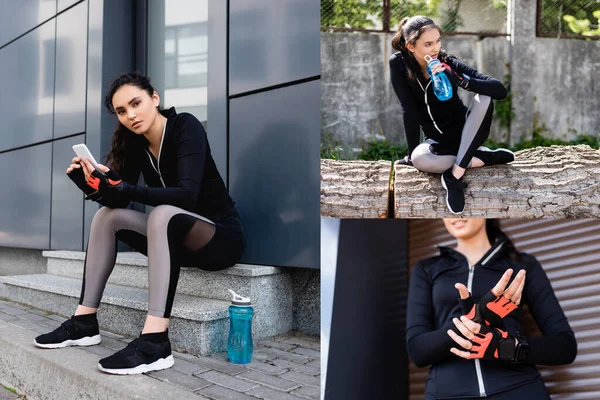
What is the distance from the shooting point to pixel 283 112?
2.54 m

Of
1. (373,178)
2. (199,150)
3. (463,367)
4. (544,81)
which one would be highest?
(544,81)

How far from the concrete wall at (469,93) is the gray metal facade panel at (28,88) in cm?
334

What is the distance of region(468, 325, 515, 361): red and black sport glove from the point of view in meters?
1.24

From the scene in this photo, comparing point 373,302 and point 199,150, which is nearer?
point 373,302

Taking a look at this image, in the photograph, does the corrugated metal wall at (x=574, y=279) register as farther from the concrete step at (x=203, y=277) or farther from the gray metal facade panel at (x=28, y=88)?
the gray metal facade panel at (x=28, y=88)

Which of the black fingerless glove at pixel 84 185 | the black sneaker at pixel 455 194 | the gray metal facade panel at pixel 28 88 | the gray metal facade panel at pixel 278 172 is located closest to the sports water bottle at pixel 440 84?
the black sneaker at pixel 455 194

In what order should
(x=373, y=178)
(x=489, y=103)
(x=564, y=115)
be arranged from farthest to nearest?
(x=373, y=178) → (x=564, y=115) → (x=489, y=103)

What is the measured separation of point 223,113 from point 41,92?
2476 mm

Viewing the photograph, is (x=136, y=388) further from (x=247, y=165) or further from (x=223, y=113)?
(x=223, y=113)

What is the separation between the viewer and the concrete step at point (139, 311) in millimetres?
2229

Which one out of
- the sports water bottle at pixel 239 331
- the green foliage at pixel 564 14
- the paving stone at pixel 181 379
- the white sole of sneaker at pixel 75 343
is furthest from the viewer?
the white sole of sneaker at pixel 75 343

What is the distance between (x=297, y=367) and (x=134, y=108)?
1367mm

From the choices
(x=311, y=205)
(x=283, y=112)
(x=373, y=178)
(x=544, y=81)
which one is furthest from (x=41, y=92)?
(x=544, y=81)

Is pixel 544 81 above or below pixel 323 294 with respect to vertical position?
above
